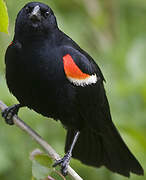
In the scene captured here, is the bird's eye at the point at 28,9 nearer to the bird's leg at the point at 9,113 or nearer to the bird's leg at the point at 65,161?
the bird's leg at the point at 9,113

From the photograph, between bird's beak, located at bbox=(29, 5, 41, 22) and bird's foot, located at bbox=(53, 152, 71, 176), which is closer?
bird's beak, located at bbox=(29, 5, 41, 22)

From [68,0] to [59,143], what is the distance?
156cm

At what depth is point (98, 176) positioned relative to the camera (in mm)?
3322

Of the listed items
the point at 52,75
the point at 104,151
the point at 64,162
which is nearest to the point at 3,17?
the point at 52,75

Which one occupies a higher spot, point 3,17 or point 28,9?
point 3,17

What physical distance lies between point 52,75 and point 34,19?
0.30 meters

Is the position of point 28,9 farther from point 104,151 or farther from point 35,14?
point 104,151

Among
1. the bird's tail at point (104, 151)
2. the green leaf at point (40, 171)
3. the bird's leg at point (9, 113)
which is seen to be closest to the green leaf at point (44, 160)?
the green leaf at point (40, 171)

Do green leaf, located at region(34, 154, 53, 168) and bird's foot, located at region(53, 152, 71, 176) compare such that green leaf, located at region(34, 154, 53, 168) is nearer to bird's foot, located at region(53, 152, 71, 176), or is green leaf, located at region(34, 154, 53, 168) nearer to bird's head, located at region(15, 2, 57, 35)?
bird's foot, located at region(53, 152, 71, 176)

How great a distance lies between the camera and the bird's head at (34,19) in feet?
9.09

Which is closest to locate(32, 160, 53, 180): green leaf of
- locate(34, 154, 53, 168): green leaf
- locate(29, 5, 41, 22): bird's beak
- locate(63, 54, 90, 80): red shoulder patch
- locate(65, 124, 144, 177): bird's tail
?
locate(34, 154, 53, 168): green leaf

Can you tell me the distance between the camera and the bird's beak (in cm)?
275

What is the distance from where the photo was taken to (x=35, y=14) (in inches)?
108

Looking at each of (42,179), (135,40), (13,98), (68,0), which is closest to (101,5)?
(68,0)
